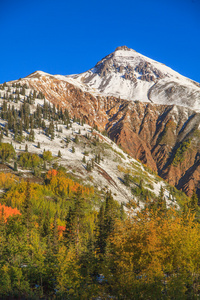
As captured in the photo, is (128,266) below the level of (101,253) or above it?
above

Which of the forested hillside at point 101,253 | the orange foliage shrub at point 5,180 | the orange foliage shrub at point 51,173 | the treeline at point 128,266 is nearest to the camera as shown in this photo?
the treeline at point 128,266

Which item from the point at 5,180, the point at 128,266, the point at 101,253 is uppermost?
the point at 128,266

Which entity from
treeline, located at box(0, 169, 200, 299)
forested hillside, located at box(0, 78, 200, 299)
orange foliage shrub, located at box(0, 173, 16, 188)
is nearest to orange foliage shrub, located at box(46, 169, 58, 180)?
orange foliage shrub, located at box(0, 173, 16, 188)

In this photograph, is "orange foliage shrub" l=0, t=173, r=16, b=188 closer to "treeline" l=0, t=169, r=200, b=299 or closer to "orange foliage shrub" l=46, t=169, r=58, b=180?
"orange foliage shrub" l=46, t=169, r=58, b=180

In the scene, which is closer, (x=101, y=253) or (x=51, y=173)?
(x=101, y=253)

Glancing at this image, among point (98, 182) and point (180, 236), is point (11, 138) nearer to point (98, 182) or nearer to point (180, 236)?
point (98, 182)

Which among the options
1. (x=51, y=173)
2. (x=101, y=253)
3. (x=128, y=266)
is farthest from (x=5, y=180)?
(x=128, y=266)

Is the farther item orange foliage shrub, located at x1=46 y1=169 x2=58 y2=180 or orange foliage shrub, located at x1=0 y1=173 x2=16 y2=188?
orange foliage shrub, located at x1=46 y1=169 x2=58 y2=180

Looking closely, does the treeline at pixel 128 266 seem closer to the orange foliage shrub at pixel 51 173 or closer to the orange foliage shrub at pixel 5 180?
the orange foliage shrub at pixel 5 180

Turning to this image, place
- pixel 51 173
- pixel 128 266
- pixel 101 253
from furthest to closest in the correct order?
pixel 51 173, pixel 101 253, pixel 128 266

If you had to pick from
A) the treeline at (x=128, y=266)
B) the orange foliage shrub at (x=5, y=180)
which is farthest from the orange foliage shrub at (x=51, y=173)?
the treeline at (x=128, y=266)

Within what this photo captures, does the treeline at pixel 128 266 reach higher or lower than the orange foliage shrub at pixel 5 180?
higher

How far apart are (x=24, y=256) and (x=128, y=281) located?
785 inches

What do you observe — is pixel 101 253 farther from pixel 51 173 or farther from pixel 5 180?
pixel 51 173
